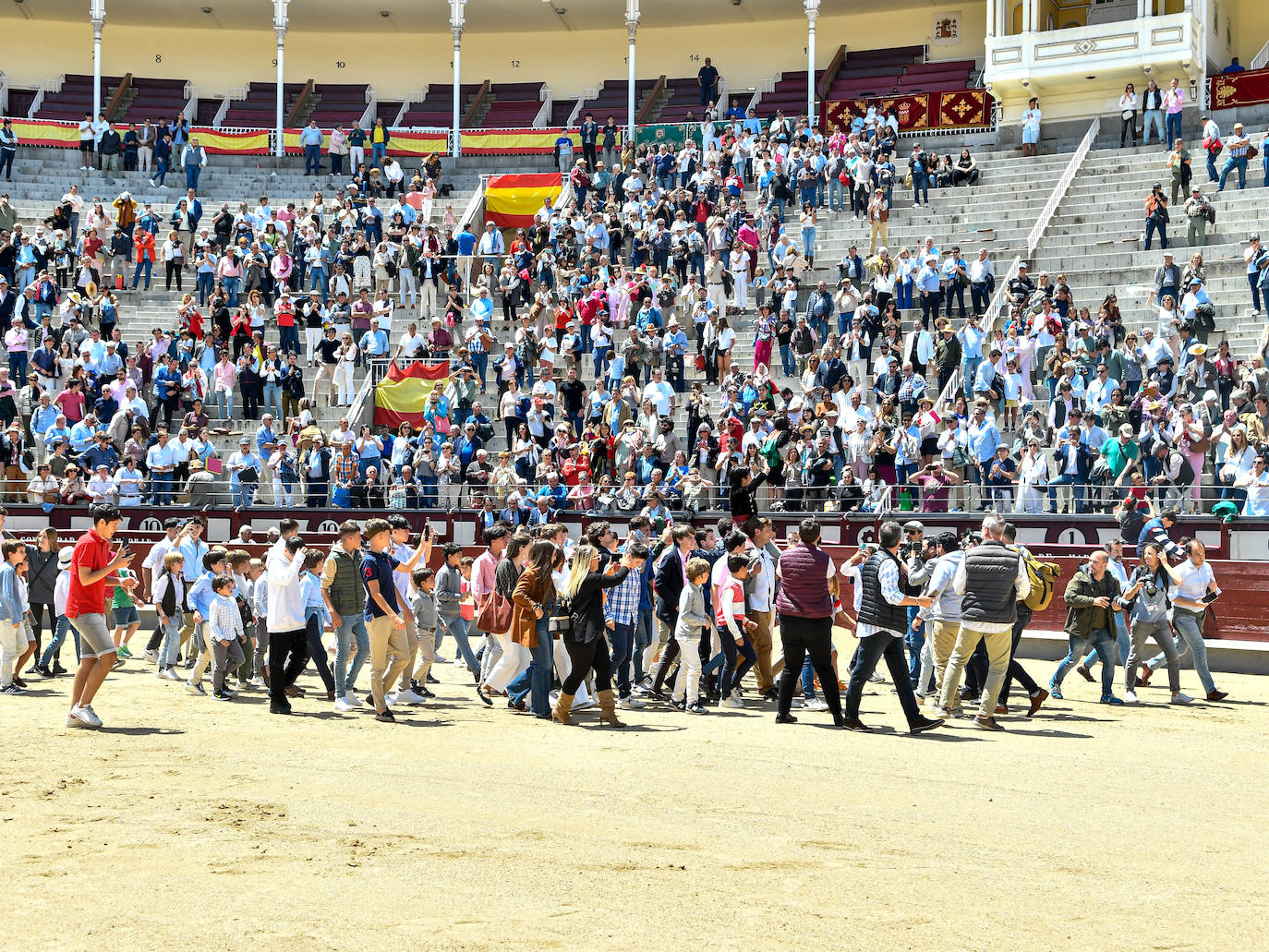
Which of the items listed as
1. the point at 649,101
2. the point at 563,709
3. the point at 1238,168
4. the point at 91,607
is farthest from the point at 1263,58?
the point at 91,607

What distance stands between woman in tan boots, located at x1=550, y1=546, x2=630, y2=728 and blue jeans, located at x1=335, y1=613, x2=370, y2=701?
73.8 inches

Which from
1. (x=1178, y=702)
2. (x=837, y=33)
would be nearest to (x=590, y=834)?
(x=1178, y=702)

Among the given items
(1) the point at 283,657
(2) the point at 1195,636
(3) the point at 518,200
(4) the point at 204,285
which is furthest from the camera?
(3) the point at 518,200

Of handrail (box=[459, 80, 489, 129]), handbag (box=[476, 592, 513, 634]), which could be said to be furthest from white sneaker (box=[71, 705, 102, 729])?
handrail (box=[459, 80, 489, 129])

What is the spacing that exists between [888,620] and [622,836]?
4134 mm

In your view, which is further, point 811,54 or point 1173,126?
point 811,54

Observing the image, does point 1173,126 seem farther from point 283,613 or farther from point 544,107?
point 283,613

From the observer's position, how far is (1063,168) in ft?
105

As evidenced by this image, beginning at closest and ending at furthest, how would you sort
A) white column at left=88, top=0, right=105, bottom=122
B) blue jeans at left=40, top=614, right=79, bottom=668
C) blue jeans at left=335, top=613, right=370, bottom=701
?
blue jeans at left=335, top=613, right=370, bottom=701 → blue jeans at left=40, top=614, right=79, bottom=668 → white column at left=88, top=0, right=105, bottom=122

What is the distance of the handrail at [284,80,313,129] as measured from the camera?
45500 mm

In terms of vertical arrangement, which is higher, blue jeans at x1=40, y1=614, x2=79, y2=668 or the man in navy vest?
the man in navy vest

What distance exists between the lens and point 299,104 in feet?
150

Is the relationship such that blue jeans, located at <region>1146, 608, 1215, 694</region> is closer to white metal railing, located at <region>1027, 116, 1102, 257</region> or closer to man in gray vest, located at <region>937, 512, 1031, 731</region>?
man in gray vest, located at <region>937, 512, 1031, 731</region>

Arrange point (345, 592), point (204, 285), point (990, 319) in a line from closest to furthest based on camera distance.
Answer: point (345, 592) < point (990, 319) < point (204, 285)
